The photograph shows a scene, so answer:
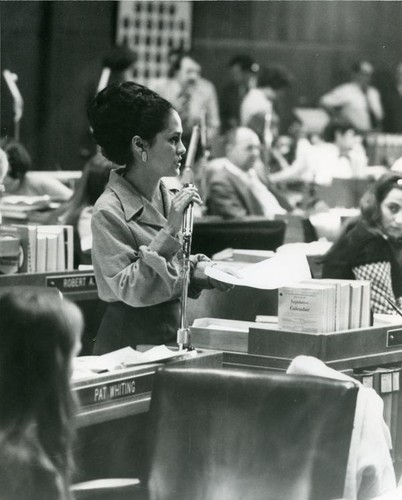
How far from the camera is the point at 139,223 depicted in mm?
3027

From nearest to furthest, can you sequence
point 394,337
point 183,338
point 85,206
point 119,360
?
point 119,360 < point 183,338 < point 394,337 < point 85,206

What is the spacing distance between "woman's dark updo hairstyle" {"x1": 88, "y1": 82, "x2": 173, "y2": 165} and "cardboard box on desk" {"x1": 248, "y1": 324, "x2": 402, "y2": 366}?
2.10 feet

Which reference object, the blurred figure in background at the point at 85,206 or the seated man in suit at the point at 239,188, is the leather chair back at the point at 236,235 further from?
the seated man in suit at the point at 239,188

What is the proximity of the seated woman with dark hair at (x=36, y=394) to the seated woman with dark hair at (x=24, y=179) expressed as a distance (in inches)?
85.1

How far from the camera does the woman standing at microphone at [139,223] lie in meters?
2.92

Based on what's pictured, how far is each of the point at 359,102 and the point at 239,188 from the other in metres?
5.88

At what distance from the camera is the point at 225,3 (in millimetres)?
9594

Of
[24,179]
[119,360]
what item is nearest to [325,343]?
[119,360]

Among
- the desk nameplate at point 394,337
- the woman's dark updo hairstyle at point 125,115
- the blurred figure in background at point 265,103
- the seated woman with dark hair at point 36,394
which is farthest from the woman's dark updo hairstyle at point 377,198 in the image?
the blurred figure in background at point 265,103

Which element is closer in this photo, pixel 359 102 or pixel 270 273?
pixel 270 273

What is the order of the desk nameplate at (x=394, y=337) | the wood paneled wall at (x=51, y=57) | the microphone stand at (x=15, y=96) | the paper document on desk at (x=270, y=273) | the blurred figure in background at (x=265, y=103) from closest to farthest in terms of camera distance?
the paper document on desk at (x=270, y=273)
the desk nameplate at (x=394, y=337)
the wood paneled wall at (x=51, y=57)
the microphone stand at (x=15, y=96)
the blurred figure in background at (x=265, y=103)

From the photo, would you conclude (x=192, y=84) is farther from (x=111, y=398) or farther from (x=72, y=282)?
(x=111, y=398)

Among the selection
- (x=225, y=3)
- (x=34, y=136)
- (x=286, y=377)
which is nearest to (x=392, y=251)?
(x=286, y=377)

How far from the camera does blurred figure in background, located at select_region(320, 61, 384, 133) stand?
12320 mm
